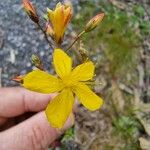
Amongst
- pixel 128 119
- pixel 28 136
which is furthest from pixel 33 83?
pixel 128 119

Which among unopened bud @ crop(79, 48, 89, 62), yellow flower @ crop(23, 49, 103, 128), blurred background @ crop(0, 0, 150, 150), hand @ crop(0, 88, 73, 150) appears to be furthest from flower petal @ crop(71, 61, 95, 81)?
blurred background @ crop(0, 0, 150, 150)

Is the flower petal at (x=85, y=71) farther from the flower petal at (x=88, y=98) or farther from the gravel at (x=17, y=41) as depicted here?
the gravel at (x=17, y=41)

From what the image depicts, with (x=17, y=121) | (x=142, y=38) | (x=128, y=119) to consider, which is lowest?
(x=128, y=119)

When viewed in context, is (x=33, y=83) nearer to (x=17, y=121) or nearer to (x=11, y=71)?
(x=17, y=121)

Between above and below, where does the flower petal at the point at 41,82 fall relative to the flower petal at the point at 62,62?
below

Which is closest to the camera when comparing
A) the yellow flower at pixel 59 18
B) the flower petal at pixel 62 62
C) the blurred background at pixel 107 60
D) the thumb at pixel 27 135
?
the flower petal at pixel 62 62

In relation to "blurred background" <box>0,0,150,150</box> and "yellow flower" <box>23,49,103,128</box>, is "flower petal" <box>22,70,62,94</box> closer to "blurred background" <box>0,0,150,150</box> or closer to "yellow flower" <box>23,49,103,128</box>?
"yellow flower" <box>23,49,103,128</box>

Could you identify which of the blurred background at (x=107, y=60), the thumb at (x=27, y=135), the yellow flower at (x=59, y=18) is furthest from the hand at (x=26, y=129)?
the yellow flower at (x=59, y=18)

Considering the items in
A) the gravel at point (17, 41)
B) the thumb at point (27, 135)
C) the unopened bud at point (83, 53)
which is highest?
the unopened bud at point (83, 53)
